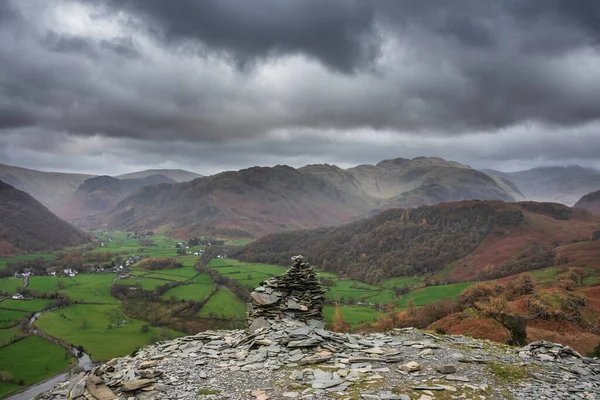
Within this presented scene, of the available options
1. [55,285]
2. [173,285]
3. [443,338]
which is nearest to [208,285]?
[173,285]

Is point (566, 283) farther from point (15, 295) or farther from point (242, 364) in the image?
point (15, 295)

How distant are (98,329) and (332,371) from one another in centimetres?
10510

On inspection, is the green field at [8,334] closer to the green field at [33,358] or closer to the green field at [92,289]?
the green field at [33,358]

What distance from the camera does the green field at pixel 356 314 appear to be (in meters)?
90.9

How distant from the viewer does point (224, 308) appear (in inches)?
4429

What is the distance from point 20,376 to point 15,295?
7303 cm

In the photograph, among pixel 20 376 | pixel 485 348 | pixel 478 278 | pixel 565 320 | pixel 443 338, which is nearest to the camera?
pixel 485 348

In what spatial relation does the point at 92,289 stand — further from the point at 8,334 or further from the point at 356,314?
the point at 356,314

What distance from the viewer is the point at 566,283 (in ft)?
262

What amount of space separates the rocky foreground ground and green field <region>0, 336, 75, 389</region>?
245ft

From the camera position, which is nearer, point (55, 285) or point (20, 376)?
point (20, 376)

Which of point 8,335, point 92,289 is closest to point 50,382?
point 8,335

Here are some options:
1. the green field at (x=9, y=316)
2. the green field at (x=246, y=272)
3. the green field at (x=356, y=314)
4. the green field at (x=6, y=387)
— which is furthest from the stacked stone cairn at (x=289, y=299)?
the green field at (x=246, y=272)

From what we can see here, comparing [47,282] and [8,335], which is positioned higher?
[47,282]
